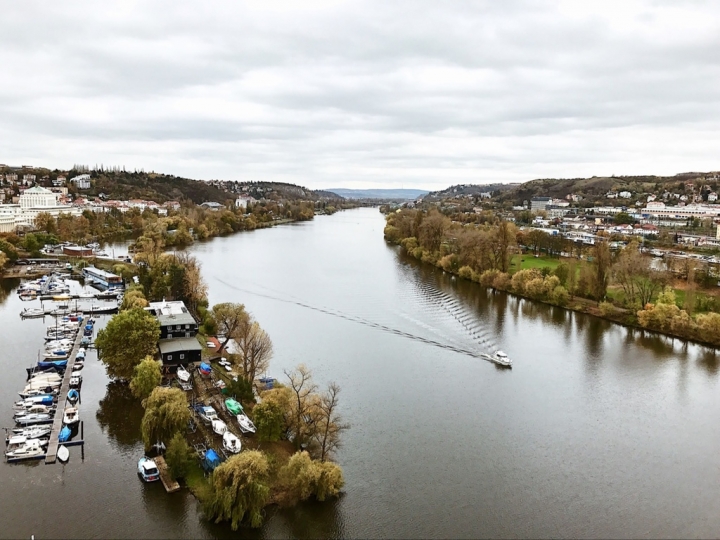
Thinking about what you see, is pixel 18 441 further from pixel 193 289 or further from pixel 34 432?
pixel 193 289

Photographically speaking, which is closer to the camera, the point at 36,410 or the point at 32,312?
the point at 36,410

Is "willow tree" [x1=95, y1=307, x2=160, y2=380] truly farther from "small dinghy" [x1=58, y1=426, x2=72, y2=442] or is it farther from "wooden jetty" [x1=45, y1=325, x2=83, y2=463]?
"small dinghy" [x1=58, y1=426, x2=72, y2=442]

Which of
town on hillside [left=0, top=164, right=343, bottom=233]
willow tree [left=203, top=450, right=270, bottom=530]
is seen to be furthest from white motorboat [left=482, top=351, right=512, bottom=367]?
town on hillside [left=0, top=164, right=343, bottom=233]

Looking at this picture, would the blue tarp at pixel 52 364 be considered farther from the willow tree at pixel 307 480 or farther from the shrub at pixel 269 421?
the willow tree at pixel 307 480

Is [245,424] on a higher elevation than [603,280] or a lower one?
lower

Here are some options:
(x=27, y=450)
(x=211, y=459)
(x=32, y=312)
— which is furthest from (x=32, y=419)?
(x=32, y=312)

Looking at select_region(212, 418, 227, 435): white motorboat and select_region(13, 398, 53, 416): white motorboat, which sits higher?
select_region(212, 418, 227, 435): white motorboat
